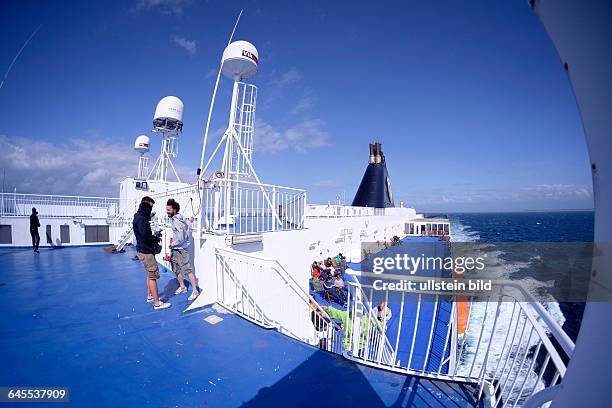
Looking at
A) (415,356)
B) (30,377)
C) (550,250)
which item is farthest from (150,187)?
(550,250)

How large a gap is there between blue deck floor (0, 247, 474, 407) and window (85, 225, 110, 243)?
848 cm

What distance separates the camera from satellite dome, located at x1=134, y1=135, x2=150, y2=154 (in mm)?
17922

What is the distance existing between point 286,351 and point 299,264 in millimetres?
3623

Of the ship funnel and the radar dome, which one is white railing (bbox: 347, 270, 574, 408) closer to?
the radar dome

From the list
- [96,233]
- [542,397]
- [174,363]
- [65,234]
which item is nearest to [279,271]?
[174,363]

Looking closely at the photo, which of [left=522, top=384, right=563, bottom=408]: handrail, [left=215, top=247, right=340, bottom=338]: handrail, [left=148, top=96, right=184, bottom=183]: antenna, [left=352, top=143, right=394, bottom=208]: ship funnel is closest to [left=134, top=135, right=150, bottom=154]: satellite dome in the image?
[left=148, top=96, right=184, bottom=183]: antenna

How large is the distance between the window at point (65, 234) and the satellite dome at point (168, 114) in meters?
6.46

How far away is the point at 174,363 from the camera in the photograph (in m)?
2.87

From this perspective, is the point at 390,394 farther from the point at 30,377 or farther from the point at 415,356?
the point at 415,356

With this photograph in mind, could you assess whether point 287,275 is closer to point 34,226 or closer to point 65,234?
point 34,226

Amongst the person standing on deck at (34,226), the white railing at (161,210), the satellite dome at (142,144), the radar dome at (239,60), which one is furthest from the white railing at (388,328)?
the satellite dome at (142,144)

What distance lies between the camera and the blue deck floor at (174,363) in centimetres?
237

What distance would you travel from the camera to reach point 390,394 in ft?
7.92

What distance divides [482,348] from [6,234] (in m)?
19.9
